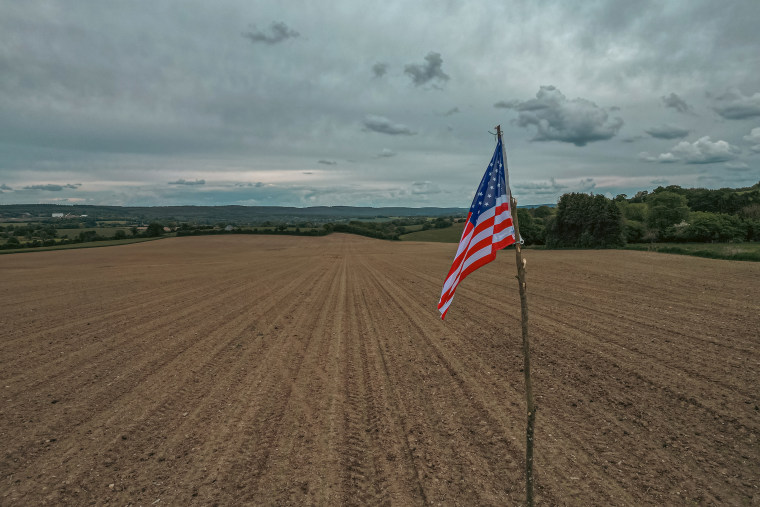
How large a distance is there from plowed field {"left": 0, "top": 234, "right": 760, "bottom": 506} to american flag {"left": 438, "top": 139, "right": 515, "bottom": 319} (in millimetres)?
3554

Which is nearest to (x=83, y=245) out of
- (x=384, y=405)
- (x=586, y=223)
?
(x=384, y=405)

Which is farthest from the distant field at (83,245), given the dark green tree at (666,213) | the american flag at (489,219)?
the dark green tree at (666,213)

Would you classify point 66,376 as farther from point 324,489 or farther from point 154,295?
point 154,295

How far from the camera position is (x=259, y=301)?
2145cm

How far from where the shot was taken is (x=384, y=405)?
28.3 ft

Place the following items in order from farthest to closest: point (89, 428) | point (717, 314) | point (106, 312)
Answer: point (106, 312)
point (717, 314)
point (89, 428)

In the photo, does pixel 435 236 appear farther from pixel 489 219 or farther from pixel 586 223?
pixel 489 219

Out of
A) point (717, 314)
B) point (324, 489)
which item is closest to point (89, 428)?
point (324, 489)

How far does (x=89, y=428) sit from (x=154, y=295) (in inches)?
715

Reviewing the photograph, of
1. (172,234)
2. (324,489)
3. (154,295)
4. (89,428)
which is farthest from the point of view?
(172,234)

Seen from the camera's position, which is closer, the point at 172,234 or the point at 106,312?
the point at 106,312

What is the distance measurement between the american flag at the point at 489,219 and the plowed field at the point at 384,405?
11.7ft

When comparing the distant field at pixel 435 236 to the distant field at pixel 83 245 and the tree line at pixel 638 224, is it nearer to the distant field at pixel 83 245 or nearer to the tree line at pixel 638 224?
the tree line at pixel 638 224

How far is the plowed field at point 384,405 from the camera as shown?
6.03 meters
